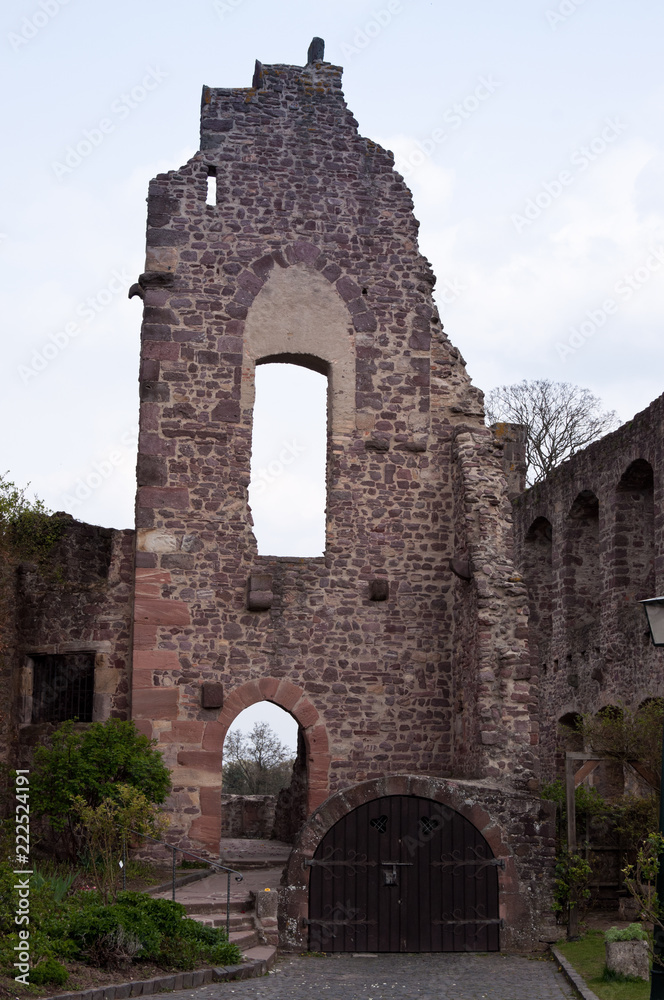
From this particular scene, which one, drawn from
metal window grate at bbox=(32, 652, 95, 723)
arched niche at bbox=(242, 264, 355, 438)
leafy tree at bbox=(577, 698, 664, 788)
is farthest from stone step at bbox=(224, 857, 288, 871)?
arched niche at bbox=(242, 264, 355, 438)

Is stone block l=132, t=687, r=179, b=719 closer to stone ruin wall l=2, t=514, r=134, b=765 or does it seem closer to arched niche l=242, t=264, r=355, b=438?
stone ruin wall l=2, t=514, r=134, b=765

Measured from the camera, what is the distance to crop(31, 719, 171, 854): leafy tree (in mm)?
12102

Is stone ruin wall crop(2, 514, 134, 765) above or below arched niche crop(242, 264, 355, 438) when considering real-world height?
below

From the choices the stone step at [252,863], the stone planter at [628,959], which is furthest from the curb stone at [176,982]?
the stone step at [252,863]

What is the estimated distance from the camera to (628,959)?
31.8ft

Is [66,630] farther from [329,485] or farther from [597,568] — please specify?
[597,568]

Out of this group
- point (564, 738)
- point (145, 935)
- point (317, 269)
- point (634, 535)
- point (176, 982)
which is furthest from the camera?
point (564, 738)

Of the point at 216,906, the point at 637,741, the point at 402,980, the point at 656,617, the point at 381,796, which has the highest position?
the point at 656,617

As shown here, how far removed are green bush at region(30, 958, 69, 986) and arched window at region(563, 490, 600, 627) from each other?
1346 centimetres

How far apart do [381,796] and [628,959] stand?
2793 millimetres

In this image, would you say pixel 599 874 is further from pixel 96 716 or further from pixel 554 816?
pixel 96 716

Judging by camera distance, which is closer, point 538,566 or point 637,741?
point 637,741

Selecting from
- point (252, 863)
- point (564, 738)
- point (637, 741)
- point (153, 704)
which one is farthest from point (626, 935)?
point (564, 738)

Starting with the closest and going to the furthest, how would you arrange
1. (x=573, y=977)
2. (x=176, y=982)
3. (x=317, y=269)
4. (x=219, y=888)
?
(x=176, y=982), (x=573, y=977), (x=219, y=888), (x=317, y=269)
